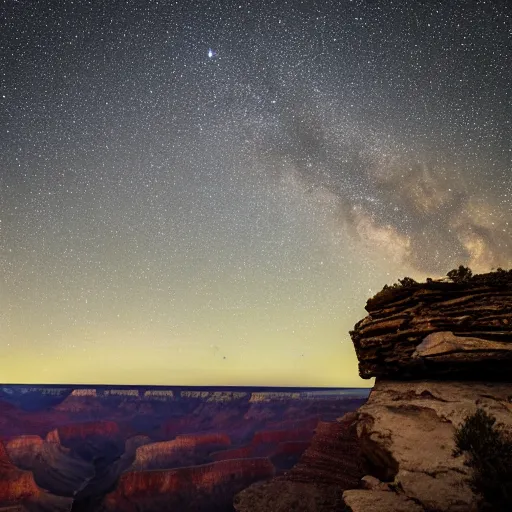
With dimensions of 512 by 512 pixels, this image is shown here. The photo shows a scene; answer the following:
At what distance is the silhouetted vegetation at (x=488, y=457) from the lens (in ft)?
22.1

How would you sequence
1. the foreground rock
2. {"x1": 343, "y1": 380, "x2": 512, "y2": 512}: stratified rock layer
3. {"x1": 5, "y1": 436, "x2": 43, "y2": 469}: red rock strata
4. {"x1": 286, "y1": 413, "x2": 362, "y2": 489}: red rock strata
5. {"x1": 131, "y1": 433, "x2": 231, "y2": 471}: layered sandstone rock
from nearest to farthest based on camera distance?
{"x1": 343, "y1": 380, "x2": 512, "y2": 512}: stratified rock layer, the foreground rock, {"x1": 286, "y1": 413, "x2": 362, "y2": 489}: red rock strata, {"x1": 131, "y1": 433, "x2": 231, "y2": 471}: layered sandstone rock, {"x1": 5, "y1": 436, "x2": 43, "y2": 469}: red rock strata

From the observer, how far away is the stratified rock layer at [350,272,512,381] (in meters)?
10.4

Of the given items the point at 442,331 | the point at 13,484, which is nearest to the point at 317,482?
the point at 442,331

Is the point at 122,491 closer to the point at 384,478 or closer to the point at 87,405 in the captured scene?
the point at 384,478

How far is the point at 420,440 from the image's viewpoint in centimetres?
920

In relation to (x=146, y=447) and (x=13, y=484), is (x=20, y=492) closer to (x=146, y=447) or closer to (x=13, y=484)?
(x=13, y=484)

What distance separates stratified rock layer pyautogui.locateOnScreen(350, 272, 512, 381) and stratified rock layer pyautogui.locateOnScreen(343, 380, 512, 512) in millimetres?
679

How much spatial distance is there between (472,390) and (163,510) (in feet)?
126

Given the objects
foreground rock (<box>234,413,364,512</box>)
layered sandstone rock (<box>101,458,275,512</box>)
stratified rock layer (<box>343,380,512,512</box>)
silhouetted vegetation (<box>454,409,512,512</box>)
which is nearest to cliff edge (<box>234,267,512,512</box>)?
stratified rock layer (<box>343,380,512,512</box>)

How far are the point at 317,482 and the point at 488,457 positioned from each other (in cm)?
2436

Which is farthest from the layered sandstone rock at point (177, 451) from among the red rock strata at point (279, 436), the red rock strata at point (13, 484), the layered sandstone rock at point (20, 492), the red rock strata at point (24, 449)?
the red rock strata at point (24, 449)

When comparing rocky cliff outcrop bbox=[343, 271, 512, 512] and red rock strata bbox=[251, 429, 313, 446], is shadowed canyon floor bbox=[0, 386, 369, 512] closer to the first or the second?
red rock strata bbox=[251, 429, 313, 446]

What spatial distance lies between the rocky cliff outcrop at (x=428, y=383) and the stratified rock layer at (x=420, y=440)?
0.03 metres

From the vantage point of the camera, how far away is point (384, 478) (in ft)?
30.7
